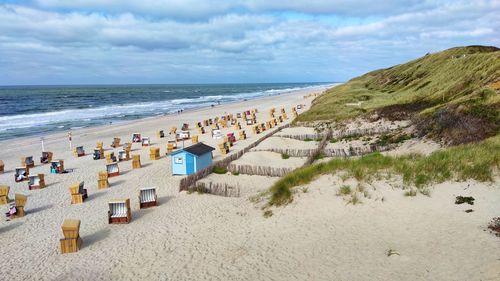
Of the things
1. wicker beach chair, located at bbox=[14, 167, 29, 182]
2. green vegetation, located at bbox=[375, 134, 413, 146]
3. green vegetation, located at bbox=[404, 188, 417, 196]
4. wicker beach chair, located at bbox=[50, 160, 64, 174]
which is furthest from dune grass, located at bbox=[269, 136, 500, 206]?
wicker beach chair, located at bbox=[14, 167, 29, 182]

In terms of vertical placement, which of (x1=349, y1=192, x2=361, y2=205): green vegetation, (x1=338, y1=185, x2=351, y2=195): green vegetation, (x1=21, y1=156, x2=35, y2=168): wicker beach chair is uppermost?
(x1=338, y1=185, x2=351, y2=195): green vegetation

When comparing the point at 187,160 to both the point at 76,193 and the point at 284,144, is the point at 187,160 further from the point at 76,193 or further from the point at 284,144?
the point at 284,144

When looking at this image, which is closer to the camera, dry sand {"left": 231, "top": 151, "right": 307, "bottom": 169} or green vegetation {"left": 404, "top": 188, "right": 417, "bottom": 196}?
green vegetation {"left": 404, "top": 188, "right": 417, "bottom": 196}

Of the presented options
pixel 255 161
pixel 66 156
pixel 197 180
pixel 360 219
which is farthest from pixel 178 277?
pixel 66 156

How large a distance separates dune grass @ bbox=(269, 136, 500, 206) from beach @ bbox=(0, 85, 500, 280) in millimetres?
453

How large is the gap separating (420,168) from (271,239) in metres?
6.11

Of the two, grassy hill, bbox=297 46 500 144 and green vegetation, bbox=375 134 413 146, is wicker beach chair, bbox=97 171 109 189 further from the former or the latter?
grassy hill, bbox=297 46 500 144

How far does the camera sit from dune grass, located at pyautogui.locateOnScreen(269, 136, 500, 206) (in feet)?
42.2

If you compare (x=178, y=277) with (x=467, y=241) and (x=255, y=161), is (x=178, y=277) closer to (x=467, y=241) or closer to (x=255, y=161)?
(x=467, y=241)

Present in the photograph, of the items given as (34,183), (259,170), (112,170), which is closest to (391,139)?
(259,170)

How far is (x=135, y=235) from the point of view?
42.3ft

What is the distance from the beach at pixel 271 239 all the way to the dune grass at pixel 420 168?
1.49 feet

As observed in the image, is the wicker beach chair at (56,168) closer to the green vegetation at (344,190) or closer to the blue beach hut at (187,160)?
the blue beach hut at (187,160)

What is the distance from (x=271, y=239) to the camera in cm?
1149
